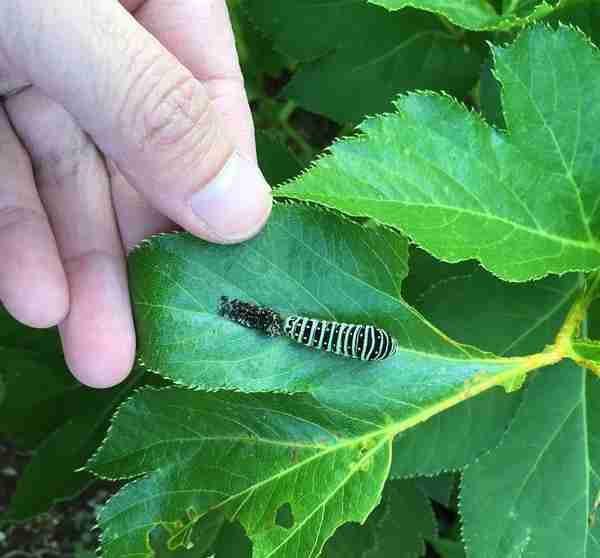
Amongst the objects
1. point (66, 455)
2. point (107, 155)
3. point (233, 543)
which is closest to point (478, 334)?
point (233, 543)

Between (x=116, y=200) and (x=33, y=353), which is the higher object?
(x=116, y=200)

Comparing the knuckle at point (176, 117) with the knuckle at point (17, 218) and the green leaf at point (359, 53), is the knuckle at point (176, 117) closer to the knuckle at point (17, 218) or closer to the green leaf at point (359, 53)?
the knuckle at point (17, 218)

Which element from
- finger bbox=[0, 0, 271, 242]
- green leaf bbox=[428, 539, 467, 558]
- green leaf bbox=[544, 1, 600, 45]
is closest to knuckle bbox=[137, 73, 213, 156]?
finger bbox=[0, 0, 271, 242]

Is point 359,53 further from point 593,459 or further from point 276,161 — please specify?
point 593,459

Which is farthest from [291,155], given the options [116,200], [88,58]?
[88,58]

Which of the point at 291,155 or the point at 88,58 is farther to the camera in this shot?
the point at 291,155

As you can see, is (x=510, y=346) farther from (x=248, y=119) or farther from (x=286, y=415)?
(x=248, y=119)

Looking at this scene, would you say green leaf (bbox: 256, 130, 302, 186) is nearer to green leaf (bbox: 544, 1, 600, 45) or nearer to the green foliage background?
the green foliage background
